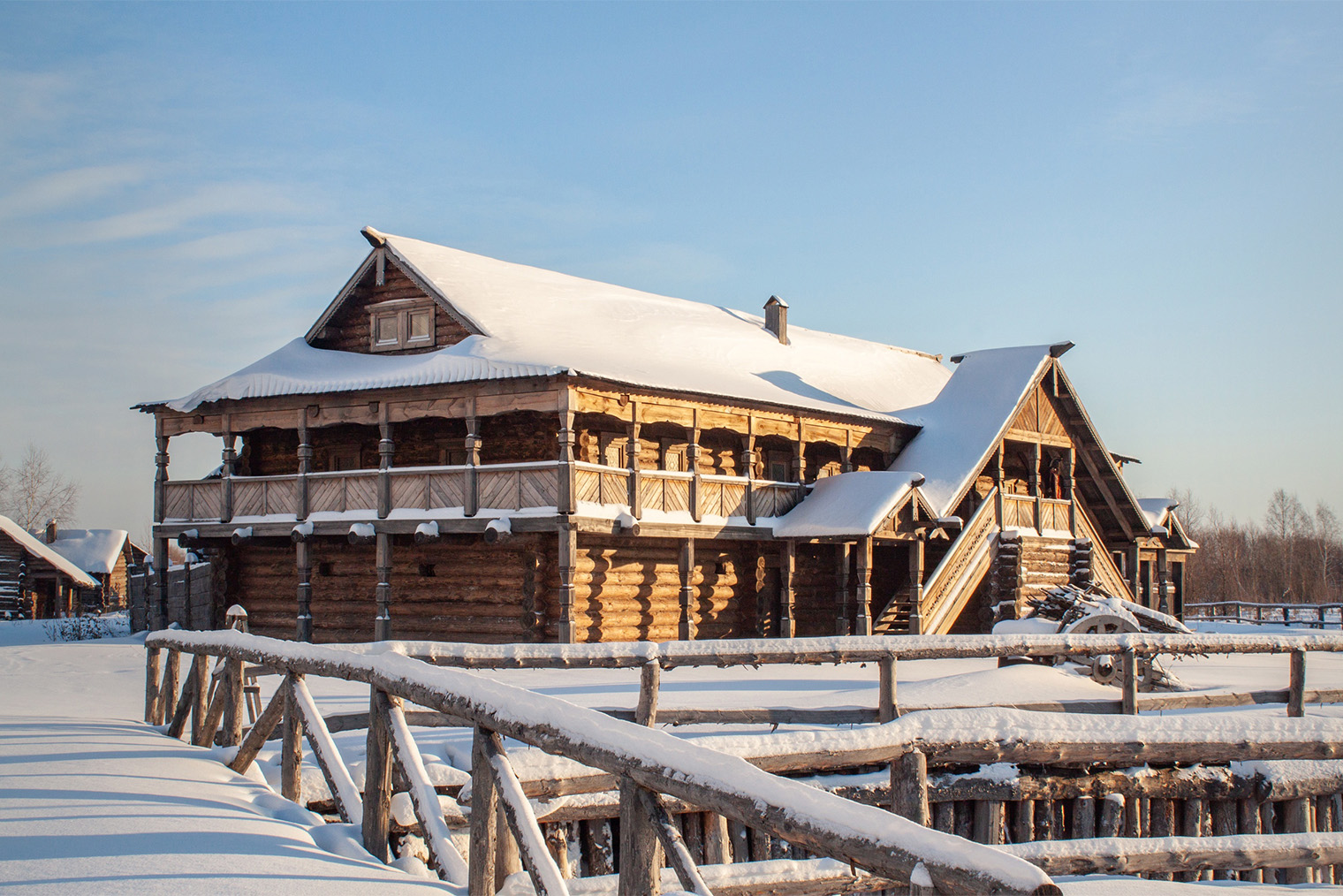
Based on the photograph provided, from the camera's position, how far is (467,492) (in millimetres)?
20844

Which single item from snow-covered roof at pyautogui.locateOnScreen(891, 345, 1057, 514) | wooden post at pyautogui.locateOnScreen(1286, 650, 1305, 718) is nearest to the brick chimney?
snow-covered roof at pyautogui.locateOnScreen(891, 345, 1057, 514)

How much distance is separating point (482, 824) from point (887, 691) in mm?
6122

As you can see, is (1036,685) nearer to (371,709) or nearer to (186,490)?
(371,709)

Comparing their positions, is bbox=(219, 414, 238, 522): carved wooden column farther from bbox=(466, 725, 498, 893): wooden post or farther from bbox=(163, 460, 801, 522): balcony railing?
bbox=(466, 725, 498, 893): wooden post

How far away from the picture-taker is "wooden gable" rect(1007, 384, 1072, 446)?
2756cm

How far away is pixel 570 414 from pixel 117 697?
8.96 meters

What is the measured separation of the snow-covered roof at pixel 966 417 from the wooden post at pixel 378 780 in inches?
792

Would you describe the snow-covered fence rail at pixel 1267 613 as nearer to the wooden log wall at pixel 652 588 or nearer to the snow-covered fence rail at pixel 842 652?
the wooden log wall at pixel 652 588

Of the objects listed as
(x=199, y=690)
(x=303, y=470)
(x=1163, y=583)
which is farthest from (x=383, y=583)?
(x=1163, y=583)

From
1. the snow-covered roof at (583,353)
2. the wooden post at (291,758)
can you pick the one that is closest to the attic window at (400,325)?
the snow-covered roof at (583,353)

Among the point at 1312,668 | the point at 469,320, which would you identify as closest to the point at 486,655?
the point at 469,320

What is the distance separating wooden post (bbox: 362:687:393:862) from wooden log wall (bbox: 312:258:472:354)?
18351mm

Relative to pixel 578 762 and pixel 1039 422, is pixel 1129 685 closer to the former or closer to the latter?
pixel 578 762

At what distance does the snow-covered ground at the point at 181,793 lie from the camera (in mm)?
4816
